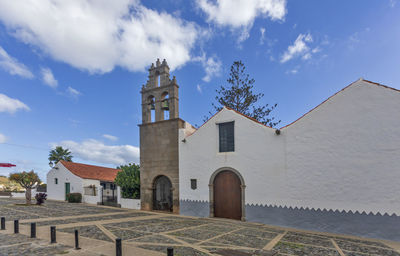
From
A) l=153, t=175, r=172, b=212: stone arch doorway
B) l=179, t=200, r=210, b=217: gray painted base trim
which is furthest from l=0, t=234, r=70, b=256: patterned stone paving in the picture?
l=153, t=175, r=172, b=212: stone arch doorway

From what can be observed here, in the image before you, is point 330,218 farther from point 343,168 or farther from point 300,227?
point 343,168

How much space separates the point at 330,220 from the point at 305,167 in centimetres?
235

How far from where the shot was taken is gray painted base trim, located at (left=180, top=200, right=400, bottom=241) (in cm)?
877

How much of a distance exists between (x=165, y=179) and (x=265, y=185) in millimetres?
6972

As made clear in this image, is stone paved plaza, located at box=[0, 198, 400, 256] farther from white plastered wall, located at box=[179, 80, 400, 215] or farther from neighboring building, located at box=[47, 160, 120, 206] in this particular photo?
neighboring building, located at box=[47, 160, 120, 206]

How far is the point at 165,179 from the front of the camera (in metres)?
15.8

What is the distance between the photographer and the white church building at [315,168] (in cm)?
909

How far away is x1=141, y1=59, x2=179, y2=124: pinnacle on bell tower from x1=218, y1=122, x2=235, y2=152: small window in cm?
364

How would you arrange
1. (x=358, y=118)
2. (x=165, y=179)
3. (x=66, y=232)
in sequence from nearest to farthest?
1. (x=66, y=232)
2. (x=358, y=118)
3. (x=165, y=179)

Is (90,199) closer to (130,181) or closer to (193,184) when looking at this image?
(130,181)

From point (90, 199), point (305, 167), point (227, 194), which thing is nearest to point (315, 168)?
point (305, 167)

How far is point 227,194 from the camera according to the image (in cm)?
1295

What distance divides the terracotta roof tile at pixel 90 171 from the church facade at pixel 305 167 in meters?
14.4

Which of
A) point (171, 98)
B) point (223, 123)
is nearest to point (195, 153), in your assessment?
point (223, 123)
